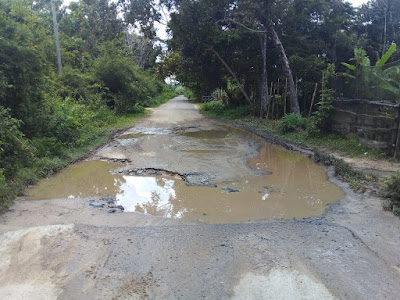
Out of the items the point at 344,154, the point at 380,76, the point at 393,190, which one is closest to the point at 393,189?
the point at 393,190

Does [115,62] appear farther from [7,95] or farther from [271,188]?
[271,188]

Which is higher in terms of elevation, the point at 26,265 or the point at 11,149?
the point at 11,149

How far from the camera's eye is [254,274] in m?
3.39

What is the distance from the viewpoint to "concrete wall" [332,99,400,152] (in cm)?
816

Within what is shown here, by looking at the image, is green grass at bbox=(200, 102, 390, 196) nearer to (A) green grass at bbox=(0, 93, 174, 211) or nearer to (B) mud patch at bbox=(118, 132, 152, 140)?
(B) mud patch at bbox=(118, 132, 152, 140)

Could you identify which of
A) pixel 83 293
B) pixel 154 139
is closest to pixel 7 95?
pixel 154 139

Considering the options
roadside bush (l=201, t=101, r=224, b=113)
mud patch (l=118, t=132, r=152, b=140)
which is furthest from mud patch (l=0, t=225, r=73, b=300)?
roadside bush (l=201, t=101, r=224, b=113)

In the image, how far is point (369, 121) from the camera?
29.6 ft

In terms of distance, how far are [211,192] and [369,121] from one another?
223 inches

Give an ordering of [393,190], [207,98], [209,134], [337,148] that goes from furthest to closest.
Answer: [207,98] < [209,134] < [337,148] < [393,190]

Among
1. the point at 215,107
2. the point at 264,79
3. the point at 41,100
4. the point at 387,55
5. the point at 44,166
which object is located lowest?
the point at 44,166

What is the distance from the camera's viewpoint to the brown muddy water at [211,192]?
208 inches

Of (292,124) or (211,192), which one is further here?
(292,124)

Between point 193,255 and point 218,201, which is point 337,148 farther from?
point 193,255
